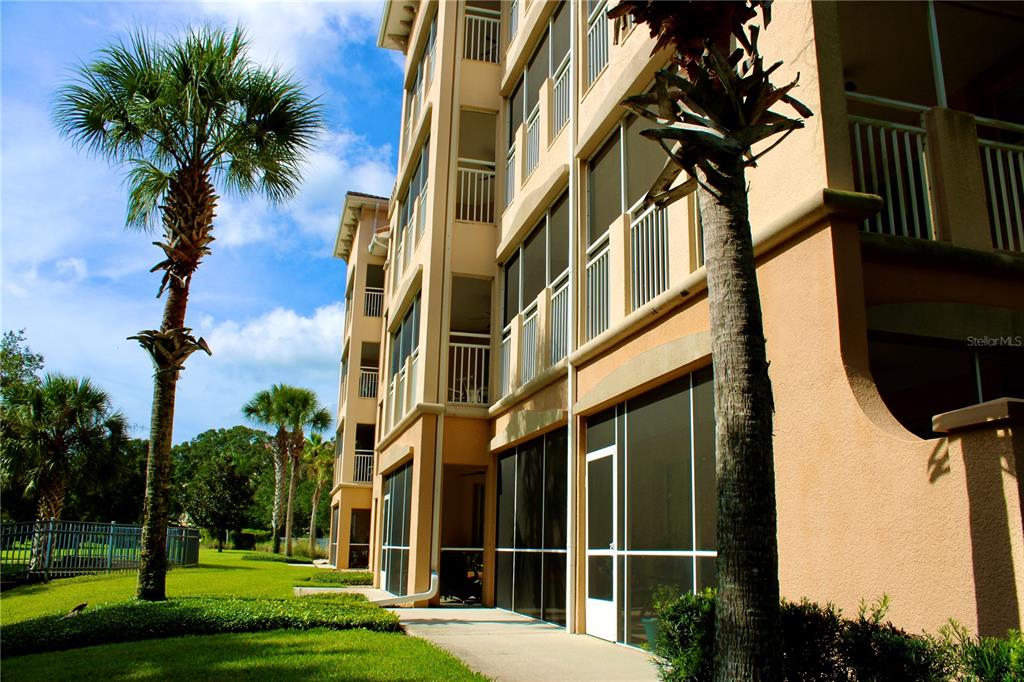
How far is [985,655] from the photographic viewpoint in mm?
4043

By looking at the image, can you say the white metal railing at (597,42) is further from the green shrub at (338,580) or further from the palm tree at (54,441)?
the palm tree at (54,441)

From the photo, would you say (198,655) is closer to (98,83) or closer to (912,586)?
(912,586)

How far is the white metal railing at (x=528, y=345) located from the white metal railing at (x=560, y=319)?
2.81 feet

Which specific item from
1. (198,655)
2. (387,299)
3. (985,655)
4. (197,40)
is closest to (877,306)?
(985,655)

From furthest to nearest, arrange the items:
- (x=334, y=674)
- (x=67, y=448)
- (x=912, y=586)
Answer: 1. (x=67, y=448)
2. (x=334, y=674)
3. (x=912, y=586)

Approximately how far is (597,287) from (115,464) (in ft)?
74.5

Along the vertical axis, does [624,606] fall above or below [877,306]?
below

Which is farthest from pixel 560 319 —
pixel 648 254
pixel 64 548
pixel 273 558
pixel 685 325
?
pixel 273 558

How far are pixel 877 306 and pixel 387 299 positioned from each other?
2285 centimetres

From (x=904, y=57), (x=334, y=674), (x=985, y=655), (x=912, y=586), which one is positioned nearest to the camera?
(x=985, y=655)

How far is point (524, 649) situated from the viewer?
9.95 meters

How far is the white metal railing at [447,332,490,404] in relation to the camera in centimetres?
1736

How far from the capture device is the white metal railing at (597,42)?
12391 millimetres

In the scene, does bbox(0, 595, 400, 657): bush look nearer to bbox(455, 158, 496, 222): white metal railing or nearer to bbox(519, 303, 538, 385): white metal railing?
bbox(519, 303, 538, 385): white metal railing
